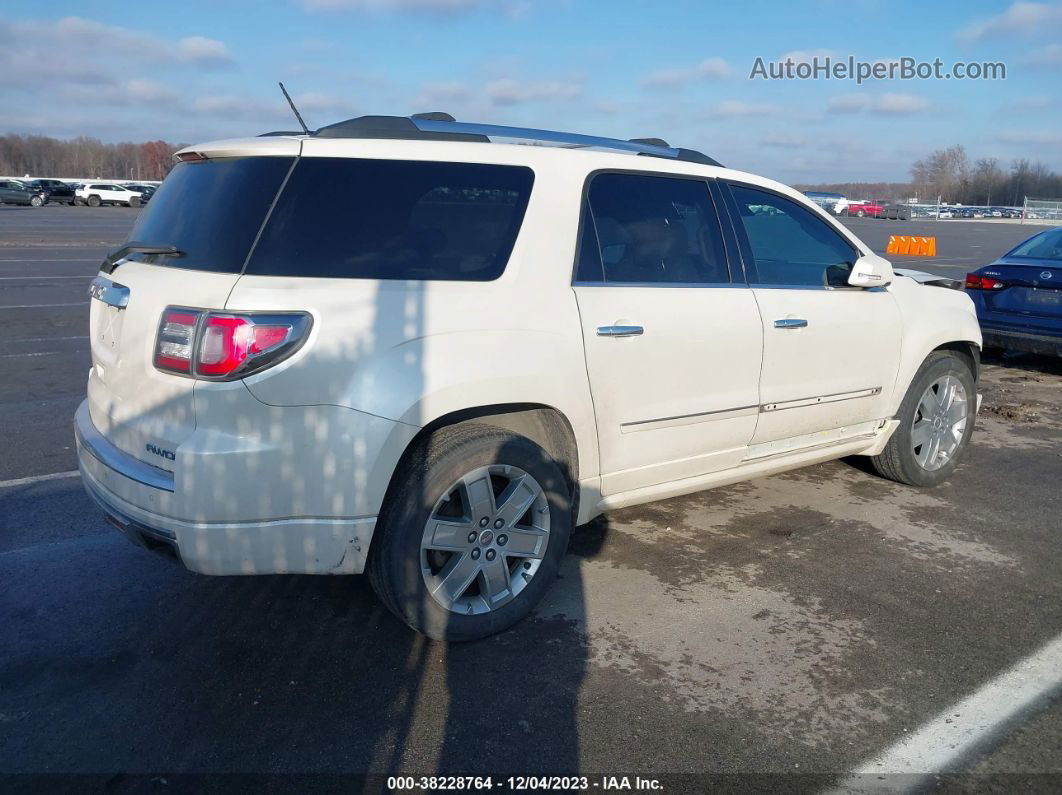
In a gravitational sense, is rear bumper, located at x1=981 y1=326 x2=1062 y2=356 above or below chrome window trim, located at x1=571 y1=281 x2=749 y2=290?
below

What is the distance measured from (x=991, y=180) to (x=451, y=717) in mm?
110436

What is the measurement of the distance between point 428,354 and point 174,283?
93 centimetres

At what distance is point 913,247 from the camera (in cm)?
2852

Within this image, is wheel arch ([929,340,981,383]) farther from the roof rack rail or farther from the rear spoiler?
the roof rack rail

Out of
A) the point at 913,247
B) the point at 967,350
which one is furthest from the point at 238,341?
the point at 913,247

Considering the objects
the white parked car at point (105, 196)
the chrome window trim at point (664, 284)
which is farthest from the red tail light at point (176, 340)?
the white parked car at point (105, 196)

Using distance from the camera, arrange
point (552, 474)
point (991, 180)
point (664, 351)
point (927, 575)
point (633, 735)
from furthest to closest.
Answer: point (991, 180) < point (927, 575) < point (664, 351) < point (552, 474) < point (633, 735)

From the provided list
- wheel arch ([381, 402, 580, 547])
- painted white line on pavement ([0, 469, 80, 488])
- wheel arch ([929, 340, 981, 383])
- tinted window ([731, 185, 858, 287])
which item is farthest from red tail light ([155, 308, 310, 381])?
wheel arch ([929, 340, 981, 383])

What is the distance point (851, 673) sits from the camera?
335cm

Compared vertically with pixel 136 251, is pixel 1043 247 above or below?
above

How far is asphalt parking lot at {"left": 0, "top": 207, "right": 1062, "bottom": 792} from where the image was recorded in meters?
→ 2.85

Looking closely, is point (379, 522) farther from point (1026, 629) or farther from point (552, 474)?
point (1026, 629)

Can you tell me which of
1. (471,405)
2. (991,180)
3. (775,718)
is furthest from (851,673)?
(991,180)

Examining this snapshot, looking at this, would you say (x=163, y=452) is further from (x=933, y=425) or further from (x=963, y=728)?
(x=933, y=425)
